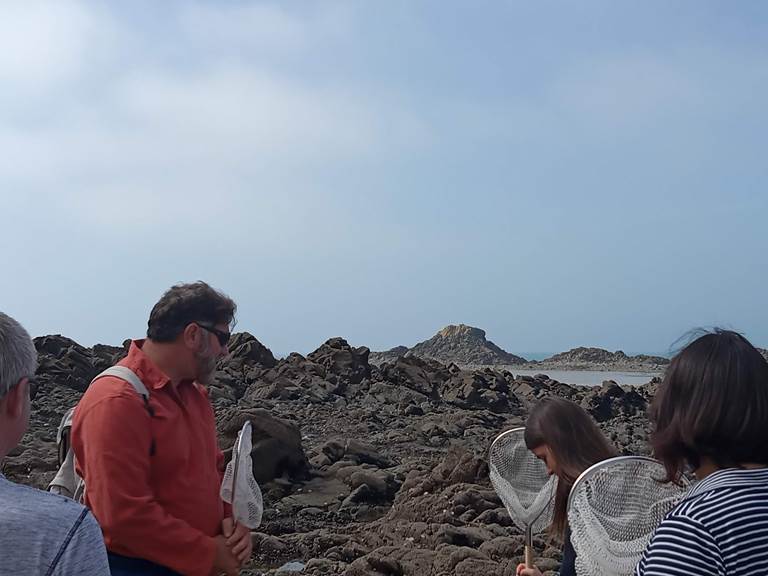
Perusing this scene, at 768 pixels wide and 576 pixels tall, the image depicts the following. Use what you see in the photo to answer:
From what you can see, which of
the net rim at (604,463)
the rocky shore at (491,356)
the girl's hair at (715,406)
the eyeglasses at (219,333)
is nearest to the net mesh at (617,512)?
the net rim at (604,463)

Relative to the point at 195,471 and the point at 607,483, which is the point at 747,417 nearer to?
the point at 607,483

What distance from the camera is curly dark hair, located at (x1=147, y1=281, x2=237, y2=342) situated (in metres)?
4.08

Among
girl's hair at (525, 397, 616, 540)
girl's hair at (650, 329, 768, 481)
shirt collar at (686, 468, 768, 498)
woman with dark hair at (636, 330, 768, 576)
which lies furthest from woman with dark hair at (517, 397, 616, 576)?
shirt collar at (686, 468, 768, 498)

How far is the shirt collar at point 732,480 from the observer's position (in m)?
2.22

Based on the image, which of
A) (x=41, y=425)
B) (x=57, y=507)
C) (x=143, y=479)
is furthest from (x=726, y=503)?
(x=41, y=425)

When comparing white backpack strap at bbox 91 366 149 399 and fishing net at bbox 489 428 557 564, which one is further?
fishing net at bbox 489 428 557 564

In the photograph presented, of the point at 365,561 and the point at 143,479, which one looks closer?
the point at 143,479

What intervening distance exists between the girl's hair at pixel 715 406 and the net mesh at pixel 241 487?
2179 millimetres

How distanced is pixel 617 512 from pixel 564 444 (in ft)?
3.32

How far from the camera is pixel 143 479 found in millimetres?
3729

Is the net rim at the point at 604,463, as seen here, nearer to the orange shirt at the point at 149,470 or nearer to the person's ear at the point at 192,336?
the orange shirt at the point at 149,470

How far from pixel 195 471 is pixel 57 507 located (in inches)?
71.4

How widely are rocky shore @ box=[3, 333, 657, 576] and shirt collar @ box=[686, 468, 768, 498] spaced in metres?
5.92

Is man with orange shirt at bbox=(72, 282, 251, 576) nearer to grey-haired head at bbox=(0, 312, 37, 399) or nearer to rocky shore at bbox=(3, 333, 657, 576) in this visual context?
grey-haired head at bbox=(0, 312, 37, 399)
